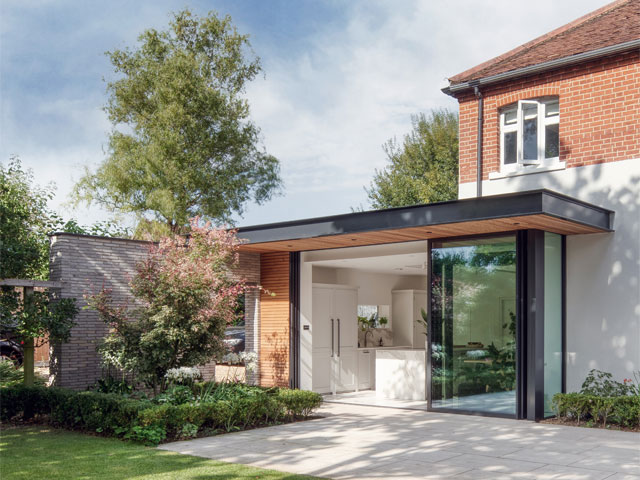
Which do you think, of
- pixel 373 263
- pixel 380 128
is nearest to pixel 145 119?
pixel 380 128

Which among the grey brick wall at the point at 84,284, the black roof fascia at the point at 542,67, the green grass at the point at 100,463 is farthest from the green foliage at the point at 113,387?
the black roof fascia at the point at 542,67

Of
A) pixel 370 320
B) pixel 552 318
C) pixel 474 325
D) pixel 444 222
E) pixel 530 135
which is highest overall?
pixel 530 135

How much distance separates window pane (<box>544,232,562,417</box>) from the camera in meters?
10.6

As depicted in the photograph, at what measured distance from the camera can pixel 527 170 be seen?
1205cm

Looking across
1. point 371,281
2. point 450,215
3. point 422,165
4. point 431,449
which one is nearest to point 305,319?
point 371,281

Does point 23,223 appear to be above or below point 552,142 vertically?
below

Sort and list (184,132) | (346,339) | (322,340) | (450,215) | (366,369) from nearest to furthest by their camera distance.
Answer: (450,215)
(322,340)
(346,339)
(366,369)
(184,132)

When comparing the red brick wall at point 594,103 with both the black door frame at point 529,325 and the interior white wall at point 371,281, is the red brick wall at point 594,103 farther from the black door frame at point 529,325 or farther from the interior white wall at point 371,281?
the interior white wall at point 371,281

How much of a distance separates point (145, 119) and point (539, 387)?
818 inches

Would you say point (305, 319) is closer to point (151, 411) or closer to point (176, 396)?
point (176, 396)

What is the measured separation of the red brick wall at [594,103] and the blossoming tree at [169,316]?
Answer: 646cm

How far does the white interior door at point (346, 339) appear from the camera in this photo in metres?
14.8

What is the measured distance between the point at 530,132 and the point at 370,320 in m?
6.62

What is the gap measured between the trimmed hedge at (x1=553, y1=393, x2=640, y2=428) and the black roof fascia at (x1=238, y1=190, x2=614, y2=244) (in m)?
2.70
